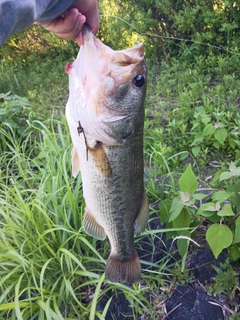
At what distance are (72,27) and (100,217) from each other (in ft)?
2.70

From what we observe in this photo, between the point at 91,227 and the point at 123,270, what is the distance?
0.26 metres

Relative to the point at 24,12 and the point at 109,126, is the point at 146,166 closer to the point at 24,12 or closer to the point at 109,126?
the point at 109,126

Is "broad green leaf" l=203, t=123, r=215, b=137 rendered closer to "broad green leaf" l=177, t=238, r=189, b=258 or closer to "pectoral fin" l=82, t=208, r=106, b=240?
"broad green leaf" l=177, t=238, r=189, b=258

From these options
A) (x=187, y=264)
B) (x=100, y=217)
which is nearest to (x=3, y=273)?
(x=100, y=217)

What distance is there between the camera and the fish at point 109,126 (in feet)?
4.81

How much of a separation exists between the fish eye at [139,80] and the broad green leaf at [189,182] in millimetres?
707

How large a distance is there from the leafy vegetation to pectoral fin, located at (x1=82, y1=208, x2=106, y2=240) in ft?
1.10

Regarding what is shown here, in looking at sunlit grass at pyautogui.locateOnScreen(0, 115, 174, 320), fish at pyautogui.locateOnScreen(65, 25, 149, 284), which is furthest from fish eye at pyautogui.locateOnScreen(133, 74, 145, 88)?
sunlit grass at pyautogui.locateOnScreen(0, 115, 174, 320)

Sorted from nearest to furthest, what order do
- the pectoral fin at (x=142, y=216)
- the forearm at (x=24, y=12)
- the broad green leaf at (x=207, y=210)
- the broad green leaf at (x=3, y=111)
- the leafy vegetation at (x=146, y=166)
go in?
the forearm at (x=24, y=12)
the pectoral fin at (x=142, y=216)
the broad green leaf at (x=207, y=210)
the leafy vegetation at (x=146, y=166)
the broad green leaf at (x=3, y=111)

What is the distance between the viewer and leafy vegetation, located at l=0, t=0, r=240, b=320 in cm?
211

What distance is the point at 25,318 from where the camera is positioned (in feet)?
6.84

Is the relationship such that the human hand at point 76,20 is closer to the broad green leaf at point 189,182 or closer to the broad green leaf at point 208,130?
the broad green leaf at point 189,182

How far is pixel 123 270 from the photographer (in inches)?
72.4

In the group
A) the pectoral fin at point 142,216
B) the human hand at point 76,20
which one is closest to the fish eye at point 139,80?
the human hand at point 76,20
